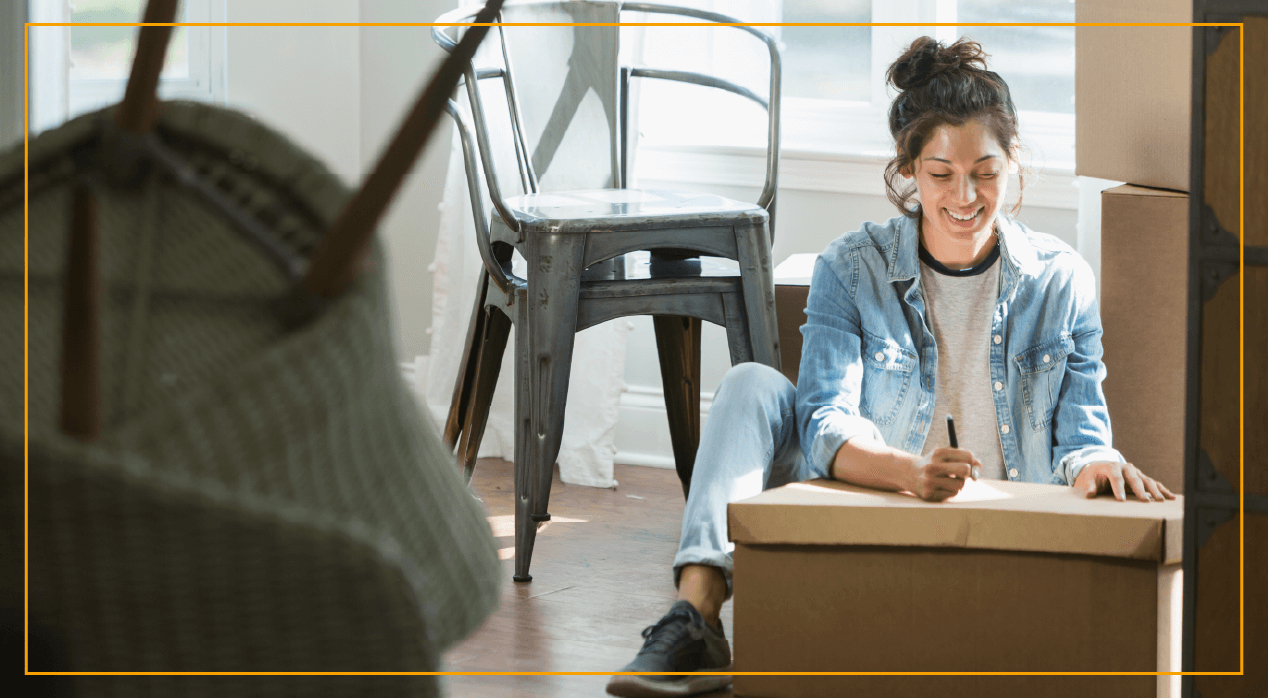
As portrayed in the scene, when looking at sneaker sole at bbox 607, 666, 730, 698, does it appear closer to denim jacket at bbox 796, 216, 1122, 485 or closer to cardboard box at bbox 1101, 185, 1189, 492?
denim jacket at bbox 796, 216, 1122, 485

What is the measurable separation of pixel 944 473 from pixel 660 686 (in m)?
0.38

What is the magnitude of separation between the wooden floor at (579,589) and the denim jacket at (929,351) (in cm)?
35

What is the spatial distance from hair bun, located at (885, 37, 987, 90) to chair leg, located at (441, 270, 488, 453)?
2.37 ft

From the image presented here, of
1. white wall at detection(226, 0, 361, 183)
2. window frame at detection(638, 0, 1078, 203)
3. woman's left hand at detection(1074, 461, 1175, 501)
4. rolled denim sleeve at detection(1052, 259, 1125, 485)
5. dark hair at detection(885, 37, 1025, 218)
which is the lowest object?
woman's left hand at detection(1074, 461, 1175, 501)

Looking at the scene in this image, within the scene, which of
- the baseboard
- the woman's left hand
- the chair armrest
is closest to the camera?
the woman's left hand

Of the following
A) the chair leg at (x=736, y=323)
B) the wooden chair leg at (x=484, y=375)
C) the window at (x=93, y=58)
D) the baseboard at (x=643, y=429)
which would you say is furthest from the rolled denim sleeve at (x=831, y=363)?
the window at (x=93, y=58)

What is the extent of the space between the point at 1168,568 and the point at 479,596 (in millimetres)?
823

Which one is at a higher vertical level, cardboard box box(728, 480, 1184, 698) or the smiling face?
the smiling face

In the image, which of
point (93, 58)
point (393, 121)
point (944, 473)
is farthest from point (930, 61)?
point (93, 58)

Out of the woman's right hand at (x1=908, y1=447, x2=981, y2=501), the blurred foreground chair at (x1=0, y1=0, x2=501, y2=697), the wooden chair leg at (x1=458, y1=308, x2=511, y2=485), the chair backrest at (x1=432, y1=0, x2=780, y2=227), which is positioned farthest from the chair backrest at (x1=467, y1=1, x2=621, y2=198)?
the blurred foreground chair at (x1=0, y1=0, x2=501, y2=697)

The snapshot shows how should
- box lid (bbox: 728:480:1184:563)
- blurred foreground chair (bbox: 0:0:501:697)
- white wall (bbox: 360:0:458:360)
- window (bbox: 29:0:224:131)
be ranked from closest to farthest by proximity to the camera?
blurred foreground chair (bbox: 0:0:501:697) → box lid (bbox: 728:480:1184:563) → white wall (bbox: 360:0:458:360) → window (bbox: 29:0:224:131)

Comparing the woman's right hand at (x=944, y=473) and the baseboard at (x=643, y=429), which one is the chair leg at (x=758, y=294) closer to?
the woman's right hand at (x=944, y=473)

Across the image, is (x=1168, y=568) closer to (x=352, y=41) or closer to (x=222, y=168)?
(x=222, y=168)

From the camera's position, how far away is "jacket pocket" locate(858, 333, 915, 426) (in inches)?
54.6
